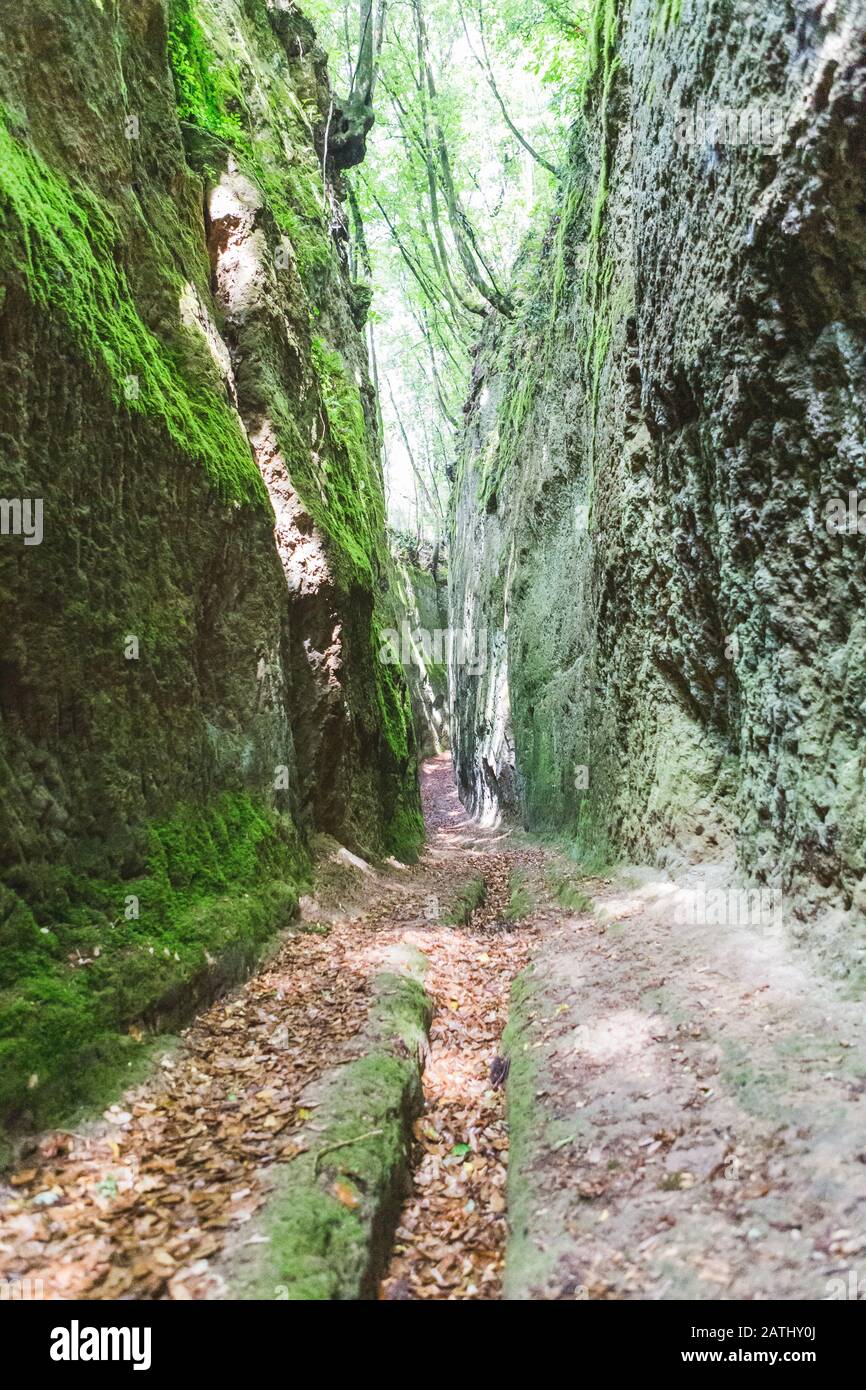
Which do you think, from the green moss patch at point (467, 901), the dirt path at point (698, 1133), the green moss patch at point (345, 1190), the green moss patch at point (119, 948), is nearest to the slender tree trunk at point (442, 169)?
the green moss patch at point (467, 901)

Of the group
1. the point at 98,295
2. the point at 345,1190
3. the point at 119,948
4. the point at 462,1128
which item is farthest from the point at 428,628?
the point at 345,1190

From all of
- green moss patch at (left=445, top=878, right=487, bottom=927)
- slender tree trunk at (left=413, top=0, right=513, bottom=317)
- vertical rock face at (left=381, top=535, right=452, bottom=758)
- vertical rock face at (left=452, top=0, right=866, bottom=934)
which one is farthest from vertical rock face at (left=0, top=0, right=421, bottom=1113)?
vertical rock face at (left=381, top=535, right=452, bottom=758)

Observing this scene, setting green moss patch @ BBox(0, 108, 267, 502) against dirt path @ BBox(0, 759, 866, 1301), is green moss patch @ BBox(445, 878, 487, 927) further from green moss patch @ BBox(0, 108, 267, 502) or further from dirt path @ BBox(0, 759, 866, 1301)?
green moss patch @ BBox(0, 108, 267, 502)

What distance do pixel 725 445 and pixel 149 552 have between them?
4929 millimetres

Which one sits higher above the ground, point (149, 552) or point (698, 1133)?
point (149, 552)

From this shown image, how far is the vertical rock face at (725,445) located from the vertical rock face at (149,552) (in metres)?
4.02

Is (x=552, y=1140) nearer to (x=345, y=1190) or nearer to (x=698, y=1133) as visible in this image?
(x=698, y=1133)

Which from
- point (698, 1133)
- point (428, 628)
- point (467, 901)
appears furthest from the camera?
point (428, 628)

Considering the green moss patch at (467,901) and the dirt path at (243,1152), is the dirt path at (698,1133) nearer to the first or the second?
the dirt path at (243,1152)

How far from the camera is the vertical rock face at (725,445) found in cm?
527

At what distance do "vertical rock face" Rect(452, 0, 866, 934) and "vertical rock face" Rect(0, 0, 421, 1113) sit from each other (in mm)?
4018

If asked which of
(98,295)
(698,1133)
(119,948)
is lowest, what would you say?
(698,1133)

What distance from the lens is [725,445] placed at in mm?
6738

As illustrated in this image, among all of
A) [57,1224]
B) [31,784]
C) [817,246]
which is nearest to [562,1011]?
[57,1224]
